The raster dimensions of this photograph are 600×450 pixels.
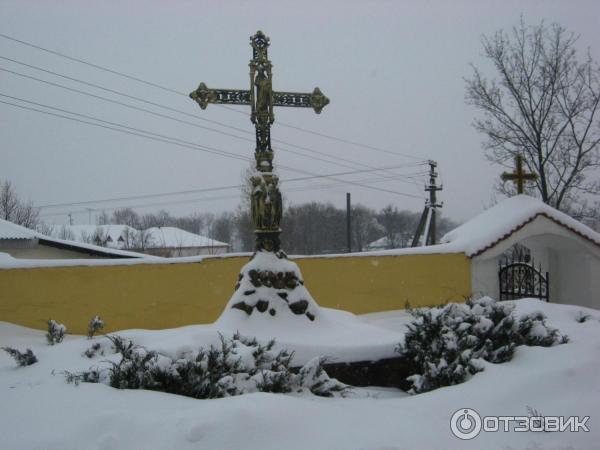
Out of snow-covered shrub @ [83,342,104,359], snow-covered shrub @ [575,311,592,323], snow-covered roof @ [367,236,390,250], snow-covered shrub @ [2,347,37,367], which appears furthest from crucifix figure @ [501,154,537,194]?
snow-covered roof @ [367,236,390,250]

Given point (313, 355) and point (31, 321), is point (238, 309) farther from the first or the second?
point (31, 321)

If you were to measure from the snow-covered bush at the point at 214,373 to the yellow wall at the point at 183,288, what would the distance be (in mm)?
5630

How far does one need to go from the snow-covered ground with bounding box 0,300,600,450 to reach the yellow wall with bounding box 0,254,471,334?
204 inches

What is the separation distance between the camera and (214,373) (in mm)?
4082

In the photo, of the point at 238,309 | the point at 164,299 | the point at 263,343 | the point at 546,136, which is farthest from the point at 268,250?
the point at 546,136

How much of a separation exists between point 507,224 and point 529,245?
2118 millimetres

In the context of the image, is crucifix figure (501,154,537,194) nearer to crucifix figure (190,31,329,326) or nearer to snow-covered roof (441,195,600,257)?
snow-covered roof (441,195,600,257)

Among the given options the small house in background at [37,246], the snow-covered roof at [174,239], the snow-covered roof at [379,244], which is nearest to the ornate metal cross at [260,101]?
the small house in background at [37,246]

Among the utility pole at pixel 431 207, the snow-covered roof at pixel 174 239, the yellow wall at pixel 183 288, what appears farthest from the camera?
the snow-covered roof at pixel 174 239

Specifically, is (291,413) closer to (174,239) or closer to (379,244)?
(174,239)

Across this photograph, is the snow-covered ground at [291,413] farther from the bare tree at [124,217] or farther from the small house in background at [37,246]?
the bare tree at [124,217]

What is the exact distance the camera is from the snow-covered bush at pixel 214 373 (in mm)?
3869

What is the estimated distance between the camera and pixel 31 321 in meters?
9.16

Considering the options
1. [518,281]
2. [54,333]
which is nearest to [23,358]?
[54,333]
